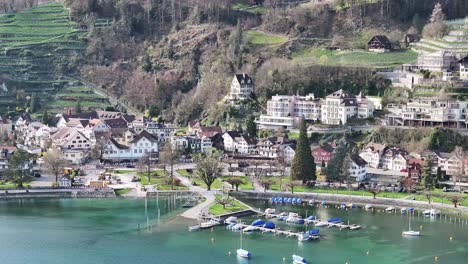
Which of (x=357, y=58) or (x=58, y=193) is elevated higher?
(x=357, y=58)

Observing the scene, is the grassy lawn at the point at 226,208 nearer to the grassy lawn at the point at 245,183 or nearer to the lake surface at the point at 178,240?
the lake surface at the point at 178,240

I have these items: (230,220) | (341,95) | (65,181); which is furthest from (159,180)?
(341,95)

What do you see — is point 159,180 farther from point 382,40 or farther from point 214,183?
point 382,40

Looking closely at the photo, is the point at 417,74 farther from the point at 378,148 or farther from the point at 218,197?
A: the point at 218,197

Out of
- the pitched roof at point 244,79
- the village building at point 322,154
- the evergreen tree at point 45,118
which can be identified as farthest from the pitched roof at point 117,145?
the village building at point 322,154

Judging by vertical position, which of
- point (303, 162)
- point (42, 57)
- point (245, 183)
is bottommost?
point (245, 183)

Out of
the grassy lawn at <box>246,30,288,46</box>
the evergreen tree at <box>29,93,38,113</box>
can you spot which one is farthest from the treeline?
the grassy lawn at <box>246,30,288,46</box>
